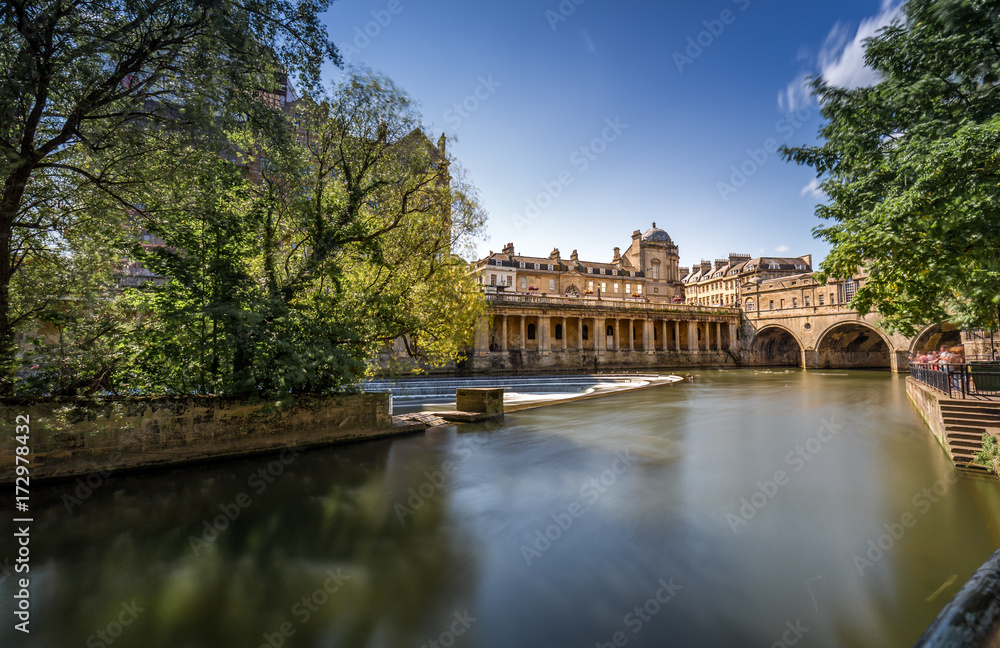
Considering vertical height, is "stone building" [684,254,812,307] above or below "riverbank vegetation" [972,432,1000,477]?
above

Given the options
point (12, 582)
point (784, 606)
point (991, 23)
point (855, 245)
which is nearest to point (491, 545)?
point (784, 606)

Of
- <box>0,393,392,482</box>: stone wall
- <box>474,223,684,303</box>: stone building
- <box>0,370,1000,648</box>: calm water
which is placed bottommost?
<box>0,370,1000,648</box>: calm water

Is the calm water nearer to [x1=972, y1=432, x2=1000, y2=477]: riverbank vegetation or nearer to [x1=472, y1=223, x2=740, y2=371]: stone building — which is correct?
[x1=972, y1=432, x2=1000, y2=477]: riverbank vegetation

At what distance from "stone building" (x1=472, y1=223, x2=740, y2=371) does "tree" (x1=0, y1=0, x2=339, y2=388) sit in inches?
984

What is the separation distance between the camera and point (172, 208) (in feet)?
25.7

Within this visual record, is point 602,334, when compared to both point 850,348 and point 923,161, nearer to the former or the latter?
point 850,348

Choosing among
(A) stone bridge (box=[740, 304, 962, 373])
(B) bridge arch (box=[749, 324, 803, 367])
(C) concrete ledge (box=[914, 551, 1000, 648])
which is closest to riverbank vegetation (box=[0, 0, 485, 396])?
(C) concrete ledge (box=[914, 551, 1000, 648])

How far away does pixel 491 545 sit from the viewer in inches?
208

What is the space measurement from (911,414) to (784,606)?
58.6 ft

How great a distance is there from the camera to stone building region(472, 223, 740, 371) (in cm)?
4422

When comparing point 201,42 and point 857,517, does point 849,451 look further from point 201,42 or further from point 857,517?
point 201,42

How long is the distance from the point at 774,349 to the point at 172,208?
66.9 m

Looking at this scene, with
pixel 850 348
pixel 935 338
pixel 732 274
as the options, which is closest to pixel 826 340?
pixel 850 348

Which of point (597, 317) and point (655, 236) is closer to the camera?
point (597, 317)
